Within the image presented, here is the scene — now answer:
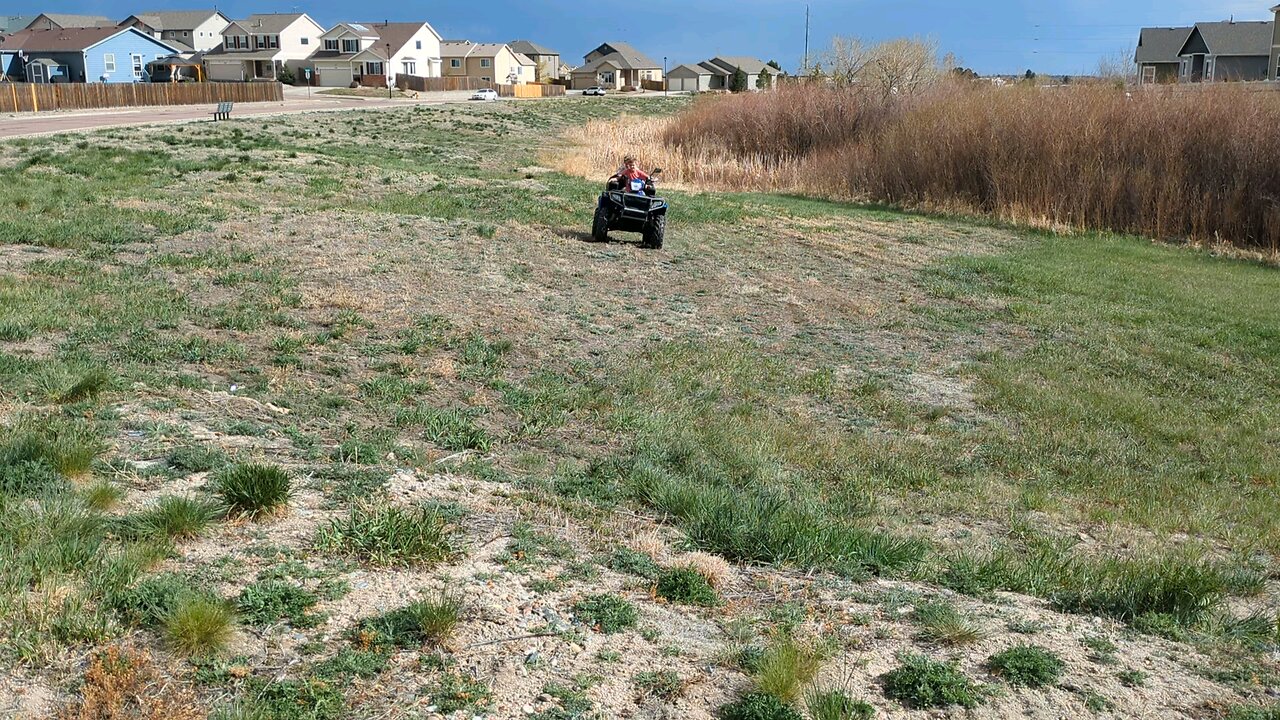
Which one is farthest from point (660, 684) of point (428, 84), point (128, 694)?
point (428, 84)

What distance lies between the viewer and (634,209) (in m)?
15.1

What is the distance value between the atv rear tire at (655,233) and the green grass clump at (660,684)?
11772mm

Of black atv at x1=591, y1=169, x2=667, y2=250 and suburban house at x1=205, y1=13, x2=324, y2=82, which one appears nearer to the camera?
black atv at x1=591, y1=169, x2=667, y2=250

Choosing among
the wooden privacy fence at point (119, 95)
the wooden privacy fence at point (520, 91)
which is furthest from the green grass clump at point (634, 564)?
the wooden privacy fence at point (520, 91)

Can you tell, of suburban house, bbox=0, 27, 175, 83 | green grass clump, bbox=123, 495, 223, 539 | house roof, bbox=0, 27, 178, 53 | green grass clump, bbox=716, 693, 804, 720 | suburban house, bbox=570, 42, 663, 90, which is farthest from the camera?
suburban house, bbox=570, 42, 663, 90

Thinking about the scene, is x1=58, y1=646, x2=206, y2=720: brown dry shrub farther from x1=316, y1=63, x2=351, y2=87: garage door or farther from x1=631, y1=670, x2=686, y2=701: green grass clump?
x1=316, y1=63, x2=351, y2=87: garage door

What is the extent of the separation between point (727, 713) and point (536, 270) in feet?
33.0

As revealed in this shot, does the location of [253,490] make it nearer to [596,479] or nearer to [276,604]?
[276,604]

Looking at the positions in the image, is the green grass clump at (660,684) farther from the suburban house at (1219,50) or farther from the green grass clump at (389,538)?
the suburban house at (1219,50)

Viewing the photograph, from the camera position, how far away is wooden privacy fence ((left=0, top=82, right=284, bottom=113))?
47250 mm

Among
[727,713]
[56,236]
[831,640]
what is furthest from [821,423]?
[56,236]

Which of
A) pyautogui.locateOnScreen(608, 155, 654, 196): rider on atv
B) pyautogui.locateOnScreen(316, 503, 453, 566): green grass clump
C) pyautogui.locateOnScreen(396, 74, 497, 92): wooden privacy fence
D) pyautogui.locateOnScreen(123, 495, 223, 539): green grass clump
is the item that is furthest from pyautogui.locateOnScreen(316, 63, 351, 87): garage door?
pyautogui.locateOnScreen(316, 503, 453, 566): green grass clump

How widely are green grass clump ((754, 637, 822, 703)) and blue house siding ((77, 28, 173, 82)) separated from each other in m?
93.0

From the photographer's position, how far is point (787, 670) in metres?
3.88
